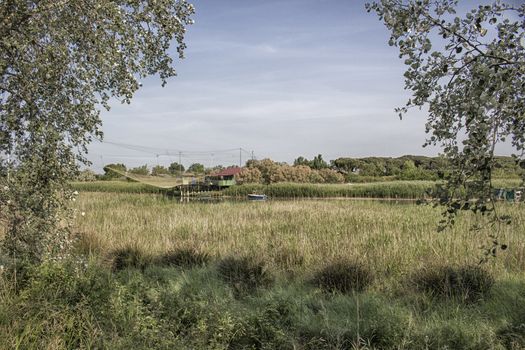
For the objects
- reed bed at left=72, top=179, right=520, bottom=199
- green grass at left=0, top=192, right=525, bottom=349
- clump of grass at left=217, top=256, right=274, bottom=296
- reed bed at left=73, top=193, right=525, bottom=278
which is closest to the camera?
green grass at left=0, top=192, right=525, bottom=349

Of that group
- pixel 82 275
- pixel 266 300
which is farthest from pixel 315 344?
pixel 82 275

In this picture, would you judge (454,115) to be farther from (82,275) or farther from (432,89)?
(82,275)

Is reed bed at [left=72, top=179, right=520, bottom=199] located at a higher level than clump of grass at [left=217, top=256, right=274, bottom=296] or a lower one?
higher

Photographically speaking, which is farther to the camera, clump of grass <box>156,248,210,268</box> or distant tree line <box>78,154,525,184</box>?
distant tree line <box>78,154,525,184</box>

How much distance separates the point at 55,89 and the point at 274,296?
3.21 metres

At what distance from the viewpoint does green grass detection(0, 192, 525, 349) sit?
12.6 ft

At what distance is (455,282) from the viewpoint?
5504mm

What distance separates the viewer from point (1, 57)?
3990 millimetres

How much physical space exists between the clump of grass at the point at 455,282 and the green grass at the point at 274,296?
19 mm

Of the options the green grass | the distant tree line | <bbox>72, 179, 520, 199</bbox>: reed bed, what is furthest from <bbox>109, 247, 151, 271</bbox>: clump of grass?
the distant tree line

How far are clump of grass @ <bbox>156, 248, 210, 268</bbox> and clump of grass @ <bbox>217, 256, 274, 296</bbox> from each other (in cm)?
72

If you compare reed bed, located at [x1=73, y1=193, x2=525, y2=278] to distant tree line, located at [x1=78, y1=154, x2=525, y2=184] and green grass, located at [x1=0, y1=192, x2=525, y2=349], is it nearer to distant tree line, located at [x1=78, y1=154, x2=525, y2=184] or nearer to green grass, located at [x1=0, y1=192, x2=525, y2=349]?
green grass, located at [x1=0, y1=192, x2=525, y2=349]

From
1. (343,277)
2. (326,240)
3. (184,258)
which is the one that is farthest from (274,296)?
(326,240)

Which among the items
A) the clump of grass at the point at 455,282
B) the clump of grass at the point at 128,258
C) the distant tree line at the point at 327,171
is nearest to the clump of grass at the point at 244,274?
the clump of grass at the point at 128,258
